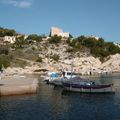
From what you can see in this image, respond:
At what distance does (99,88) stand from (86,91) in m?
2.34

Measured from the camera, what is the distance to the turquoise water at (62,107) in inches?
1430

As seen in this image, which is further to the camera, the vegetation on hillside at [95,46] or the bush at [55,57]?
the vegetation on hillside at [95,46]

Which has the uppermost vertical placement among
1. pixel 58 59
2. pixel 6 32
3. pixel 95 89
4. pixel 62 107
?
pixel 6 32

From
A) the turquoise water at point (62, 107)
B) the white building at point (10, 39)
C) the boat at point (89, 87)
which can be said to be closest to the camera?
the turquoise water at point (62, 107)

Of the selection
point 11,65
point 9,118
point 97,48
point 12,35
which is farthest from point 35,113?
point 12,35

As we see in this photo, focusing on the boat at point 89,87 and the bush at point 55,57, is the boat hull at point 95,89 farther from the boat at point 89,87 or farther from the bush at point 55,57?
the bush at point 55,57

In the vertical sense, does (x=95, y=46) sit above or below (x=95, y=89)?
above

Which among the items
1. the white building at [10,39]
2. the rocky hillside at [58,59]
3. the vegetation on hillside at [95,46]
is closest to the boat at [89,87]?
the rocky hillside at [58,59]

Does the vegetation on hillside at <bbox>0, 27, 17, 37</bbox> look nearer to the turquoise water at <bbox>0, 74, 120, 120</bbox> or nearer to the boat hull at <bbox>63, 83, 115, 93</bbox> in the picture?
the boat hull at <bbox>63, 83, 115, 93</bbox>

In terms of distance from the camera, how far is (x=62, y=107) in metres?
42.5

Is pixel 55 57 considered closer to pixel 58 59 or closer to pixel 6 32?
pixel 58 59

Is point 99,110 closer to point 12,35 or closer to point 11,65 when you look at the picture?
point 11,65

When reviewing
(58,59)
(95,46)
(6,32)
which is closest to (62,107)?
(58,59)

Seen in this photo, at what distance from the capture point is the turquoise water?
119ft
